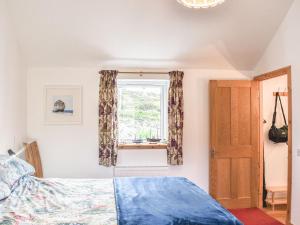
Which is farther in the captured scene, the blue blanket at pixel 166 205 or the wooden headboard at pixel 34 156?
the wooden headboard at pixel 34 156

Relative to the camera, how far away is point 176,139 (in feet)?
14.2

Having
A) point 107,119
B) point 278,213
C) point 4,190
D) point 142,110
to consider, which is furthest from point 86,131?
point 278,213

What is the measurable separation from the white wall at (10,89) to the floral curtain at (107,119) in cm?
109

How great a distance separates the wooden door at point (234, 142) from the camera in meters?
4.42

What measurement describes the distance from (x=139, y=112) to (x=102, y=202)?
2428 millimetres

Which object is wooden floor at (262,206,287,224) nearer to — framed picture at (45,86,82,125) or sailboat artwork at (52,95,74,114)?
framed picture at (45,86,82,125)

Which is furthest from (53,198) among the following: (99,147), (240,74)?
(240,74)

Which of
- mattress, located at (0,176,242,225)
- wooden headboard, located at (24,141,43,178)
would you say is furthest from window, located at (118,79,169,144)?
mattress, located at (0,176,242,225)

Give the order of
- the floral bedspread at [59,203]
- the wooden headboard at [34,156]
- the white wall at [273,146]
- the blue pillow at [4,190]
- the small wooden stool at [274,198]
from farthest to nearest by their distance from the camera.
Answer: the white wall at [273,146] → the small wooden stool at [274,198] → the wooden headboard at [34,156] → the blue pillow at [4,190] → the floral bedspread at [59,203]

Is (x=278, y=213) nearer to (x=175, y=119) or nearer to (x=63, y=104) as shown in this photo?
(x=175, y=119)

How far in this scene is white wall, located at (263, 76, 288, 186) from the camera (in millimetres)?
4820

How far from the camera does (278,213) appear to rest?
4.33m

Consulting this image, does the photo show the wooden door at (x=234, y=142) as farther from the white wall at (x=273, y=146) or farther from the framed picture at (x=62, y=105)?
the framed picture at (x=62, y=105)

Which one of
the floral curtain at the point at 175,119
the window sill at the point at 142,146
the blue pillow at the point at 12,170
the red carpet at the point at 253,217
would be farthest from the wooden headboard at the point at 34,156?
the red carpet at the point at 253,217
